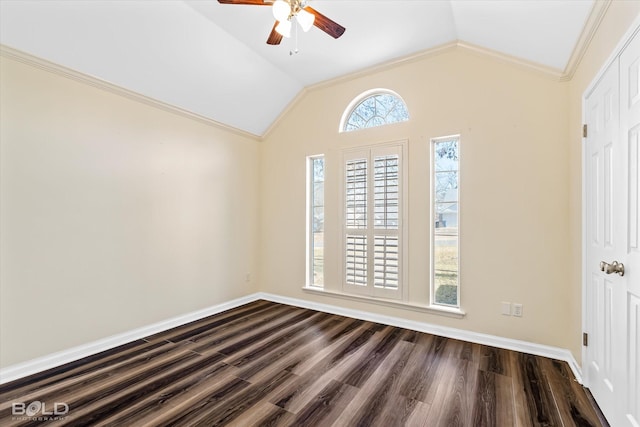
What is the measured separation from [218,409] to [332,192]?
8.63 feet

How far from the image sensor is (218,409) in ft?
6.07

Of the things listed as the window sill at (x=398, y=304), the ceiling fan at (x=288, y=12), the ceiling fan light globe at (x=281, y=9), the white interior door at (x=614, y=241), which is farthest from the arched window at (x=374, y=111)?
the window sill at (x=398, y=304)

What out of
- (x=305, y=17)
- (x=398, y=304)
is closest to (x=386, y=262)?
(x=398, y=304)

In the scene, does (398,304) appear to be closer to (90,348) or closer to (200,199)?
(200,199)

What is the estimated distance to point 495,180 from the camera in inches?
109

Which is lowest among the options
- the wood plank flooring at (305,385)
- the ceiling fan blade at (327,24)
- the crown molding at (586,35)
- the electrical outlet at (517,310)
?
the wood plank flooring at (305,385)

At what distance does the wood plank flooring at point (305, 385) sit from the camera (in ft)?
5.79

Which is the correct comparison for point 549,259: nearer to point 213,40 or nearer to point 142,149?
point 213,40

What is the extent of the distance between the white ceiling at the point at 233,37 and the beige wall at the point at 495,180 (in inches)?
10.1

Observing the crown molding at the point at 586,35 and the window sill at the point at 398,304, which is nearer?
the crown molding at the point at 586,35

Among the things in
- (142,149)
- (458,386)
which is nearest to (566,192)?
(458,386)

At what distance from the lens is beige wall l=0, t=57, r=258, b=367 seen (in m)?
2.20

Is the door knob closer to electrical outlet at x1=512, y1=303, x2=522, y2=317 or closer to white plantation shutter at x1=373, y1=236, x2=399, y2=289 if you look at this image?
electrical outlet at x1=512, y1=303, x2=522, y2=317

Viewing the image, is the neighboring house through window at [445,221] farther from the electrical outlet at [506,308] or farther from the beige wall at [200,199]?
the electrical outlet at [506,308]
